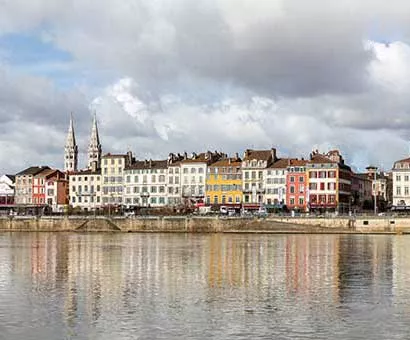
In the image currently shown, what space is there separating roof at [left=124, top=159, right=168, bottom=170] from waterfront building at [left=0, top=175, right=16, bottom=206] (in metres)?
24.4

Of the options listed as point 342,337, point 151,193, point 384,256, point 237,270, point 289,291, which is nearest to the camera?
point 342,337

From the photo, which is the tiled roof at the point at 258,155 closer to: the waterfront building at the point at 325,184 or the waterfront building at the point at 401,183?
the waterfront building at the point at 325,184

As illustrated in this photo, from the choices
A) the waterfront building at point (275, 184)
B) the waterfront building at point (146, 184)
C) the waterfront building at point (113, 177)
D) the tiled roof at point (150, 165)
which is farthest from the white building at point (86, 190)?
the waterfront building at point (275, 184)

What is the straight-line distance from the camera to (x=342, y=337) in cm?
2098

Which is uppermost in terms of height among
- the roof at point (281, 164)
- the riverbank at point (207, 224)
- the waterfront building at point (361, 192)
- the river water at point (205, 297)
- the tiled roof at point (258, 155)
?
the tiled roof at point (258, 155)

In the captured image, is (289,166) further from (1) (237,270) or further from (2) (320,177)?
(1) (237,270)

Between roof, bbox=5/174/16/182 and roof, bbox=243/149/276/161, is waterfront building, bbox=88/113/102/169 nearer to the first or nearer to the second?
roof, bbox=5/174/16/182

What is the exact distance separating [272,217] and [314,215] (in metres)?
4.76

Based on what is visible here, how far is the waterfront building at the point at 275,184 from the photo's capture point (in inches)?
4355

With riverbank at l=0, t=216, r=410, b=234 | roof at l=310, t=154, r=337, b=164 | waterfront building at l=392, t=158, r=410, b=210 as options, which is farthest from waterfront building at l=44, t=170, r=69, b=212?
waterfront building at l=392, t=158, r=410, b=210

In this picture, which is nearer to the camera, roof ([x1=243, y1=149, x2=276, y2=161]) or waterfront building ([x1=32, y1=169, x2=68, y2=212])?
roof ([x1=243, y1=149, x2=276, y2=161])

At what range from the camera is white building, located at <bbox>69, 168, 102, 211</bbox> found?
126 m

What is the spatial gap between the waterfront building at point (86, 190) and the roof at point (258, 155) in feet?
84.6

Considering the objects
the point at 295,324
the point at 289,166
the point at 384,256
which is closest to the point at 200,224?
the point at 289,166
